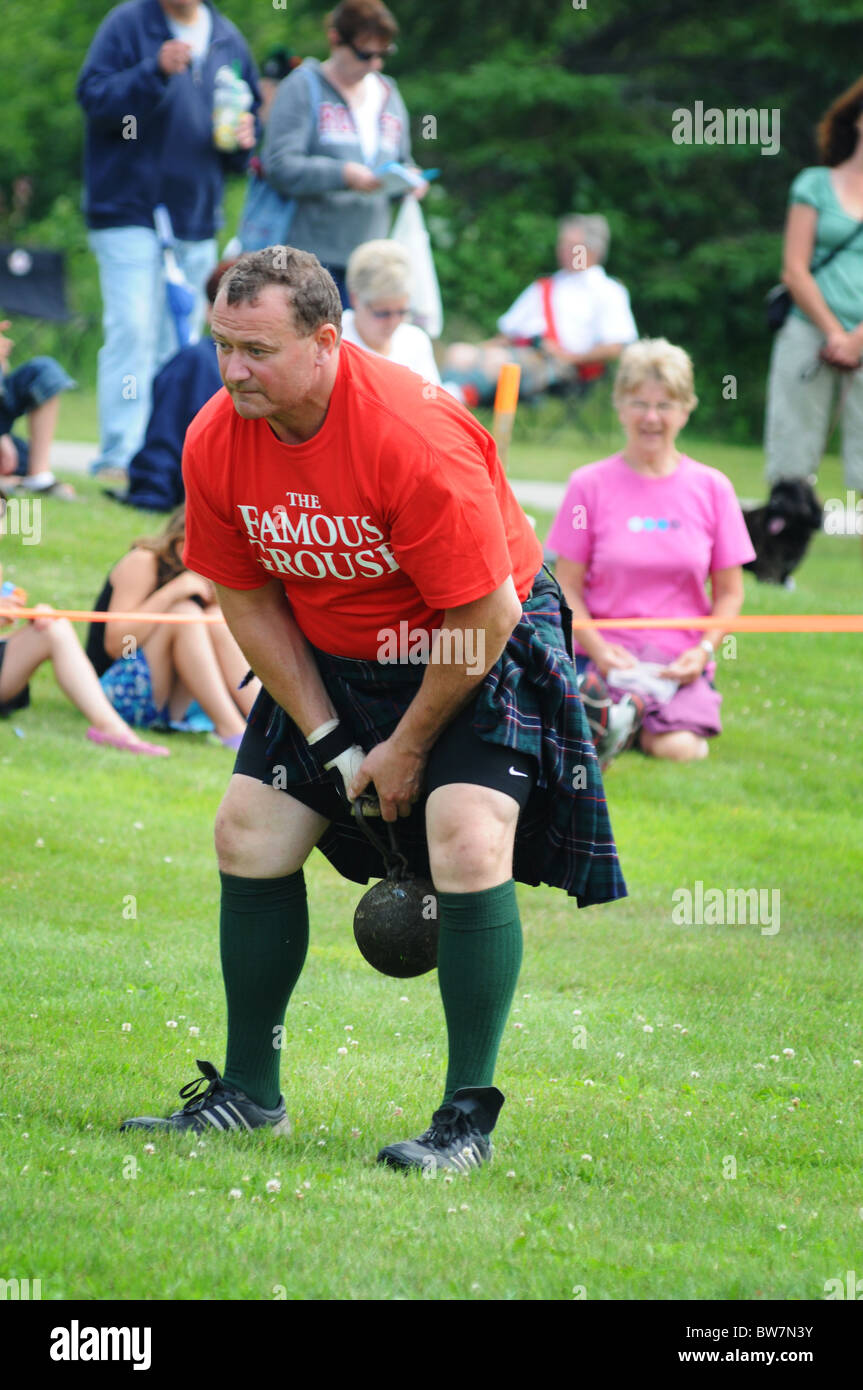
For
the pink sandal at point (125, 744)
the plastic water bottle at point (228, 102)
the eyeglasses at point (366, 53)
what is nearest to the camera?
the pink sandal at point (125, 744)

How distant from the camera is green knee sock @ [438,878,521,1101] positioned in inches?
134

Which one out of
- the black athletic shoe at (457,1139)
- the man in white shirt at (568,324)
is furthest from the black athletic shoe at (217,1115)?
the man in white shirt at (568,324)

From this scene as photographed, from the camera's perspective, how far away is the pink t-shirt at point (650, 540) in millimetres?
7000

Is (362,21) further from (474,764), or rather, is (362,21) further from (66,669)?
(474,764)

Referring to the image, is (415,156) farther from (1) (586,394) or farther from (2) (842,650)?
(2) (842,650)

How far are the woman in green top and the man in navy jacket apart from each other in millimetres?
3014

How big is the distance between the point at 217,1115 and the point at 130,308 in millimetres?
6473

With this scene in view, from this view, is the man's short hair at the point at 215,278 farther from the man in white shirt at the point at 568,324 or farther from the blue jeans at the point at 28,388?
the man in white shirt at the point at 568,324

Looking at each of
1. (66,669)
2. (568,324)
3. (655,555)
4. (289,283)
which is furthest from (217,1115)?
(568,324)

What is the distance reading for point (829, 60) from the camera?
2247 cm

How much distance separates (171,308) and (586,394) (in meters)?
7.05

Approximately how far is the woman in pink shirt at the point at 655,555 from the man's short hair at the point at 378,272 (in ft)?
3.65

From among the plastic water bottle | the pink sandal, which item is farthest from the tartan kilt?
the plastic water bottle
